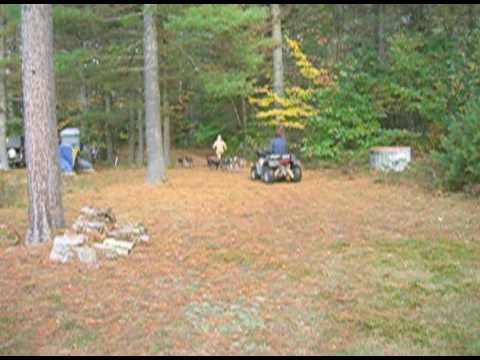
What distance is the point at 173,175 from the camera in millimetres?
15555

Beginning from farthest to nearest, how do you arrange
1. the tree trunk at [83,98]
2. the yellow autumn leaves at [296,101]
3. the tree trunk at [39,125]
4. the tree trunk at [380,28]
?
the tree trunk at [83,98] < the tree trunk at [380,28] < the yellow autumn leaves at [296,101] < the tree trunk at [39,125]

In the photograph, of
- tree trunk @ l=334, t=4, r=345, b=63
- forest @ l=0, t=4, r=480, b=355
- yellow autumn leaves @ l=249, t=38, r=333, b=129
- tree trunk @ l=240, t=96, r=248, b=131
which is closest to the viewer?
forest @ l=0, t=4, r=480, b=355

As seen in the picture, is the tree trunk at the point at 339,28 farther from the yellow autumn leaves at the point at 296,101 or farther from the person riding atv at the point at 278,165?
the person riding atv at the point at 278,165

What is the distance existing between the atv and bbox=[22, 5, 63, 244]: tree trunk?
662 centimetres

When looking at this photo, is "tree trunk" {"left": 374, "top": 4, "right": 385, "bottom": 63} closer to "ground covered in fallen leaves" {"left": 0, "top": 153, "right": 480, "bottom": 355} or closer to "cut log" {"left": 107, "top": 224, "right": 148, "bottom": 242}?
"ground covered in fallen leaves" {"left": 0, "top": 153, "right": 480, "bottom": 355}

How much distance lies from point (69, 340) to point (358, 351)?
87.6 inches

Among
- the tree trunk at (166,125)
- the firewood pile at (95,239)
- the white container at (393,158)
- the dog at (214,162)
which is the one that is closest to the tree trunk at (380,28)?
the white container at (393,158)

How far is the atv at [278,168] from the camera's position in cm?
1322

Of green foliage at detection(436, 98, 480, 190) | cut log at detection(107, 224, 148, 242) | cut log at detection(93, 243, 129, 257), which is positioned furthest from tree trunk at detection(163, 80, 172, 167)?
cut log at detection(93, 243, 129, 257)

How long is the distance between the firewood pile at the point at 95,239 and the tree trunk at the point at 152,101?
5.60 m

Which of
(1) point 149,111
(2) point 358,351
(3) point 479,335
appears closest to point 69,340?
(2) point 358,351

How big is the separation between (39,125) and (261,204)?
175 inches

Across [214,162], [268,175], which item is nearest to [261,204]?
[268,175]

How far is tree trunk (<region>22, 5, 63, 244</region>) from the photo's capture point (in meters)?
7.25
